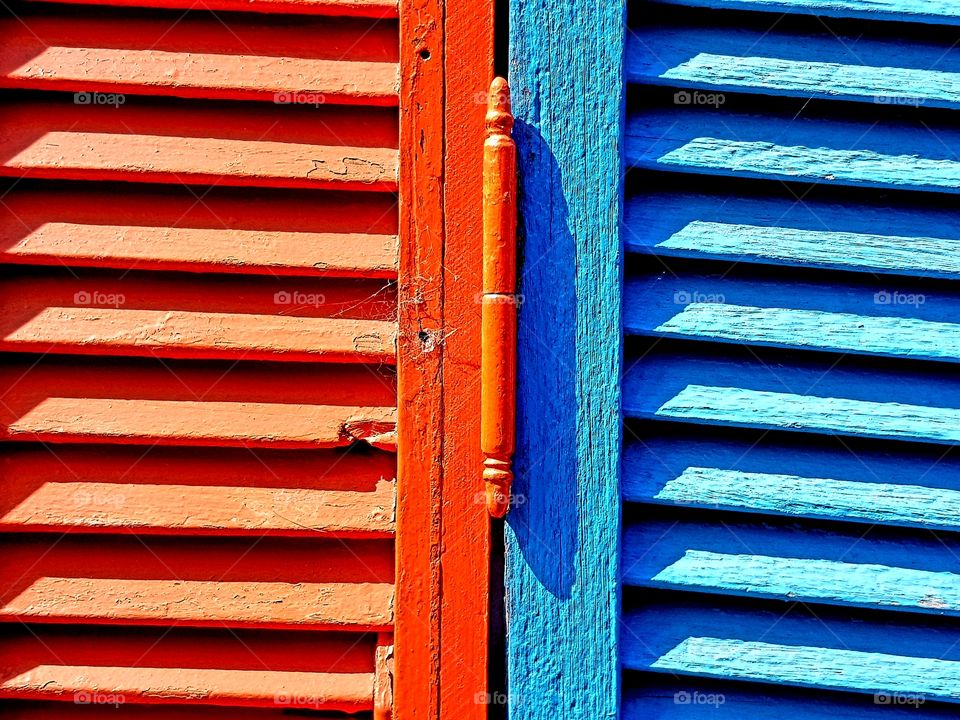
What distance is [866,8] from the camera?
47.8 inches

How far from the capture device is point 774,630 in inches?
48.1

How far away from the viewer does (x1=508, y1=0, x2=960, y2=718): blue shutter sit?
3.98 feet

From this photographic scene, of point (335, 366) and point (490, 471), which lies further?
point (335, 366)

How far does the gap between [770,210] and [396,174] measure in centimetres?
68

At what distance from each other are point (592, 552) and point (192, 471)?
744 mm

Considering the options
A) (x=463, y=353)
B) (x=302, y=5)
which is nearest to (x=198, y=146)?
(x=302, y=5)

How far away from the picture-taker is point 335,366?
4.25 ft

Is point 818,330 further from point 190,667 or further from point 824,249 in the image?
point 190,667

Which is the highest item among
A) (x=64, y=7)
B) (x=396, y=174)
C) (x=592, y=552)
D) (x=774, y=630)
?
(x=64, y=7)

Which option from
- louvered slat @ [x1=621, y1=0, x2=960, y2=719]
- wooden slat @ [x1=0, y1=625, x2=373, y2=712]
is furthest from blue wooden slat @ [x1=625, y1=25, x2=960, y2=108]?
wooden slat @ [x1=0, y1=625, x2=373, y2=712]

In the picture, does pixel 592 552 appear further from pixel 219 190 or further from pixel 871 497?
pixel 219 190

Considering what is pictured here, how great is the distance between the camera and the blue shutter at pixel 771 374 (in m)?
1.21

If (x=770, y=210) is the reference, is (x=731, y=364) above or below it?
below

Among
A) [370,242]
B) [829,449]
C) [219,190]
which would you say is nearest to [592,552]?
[829,449]
